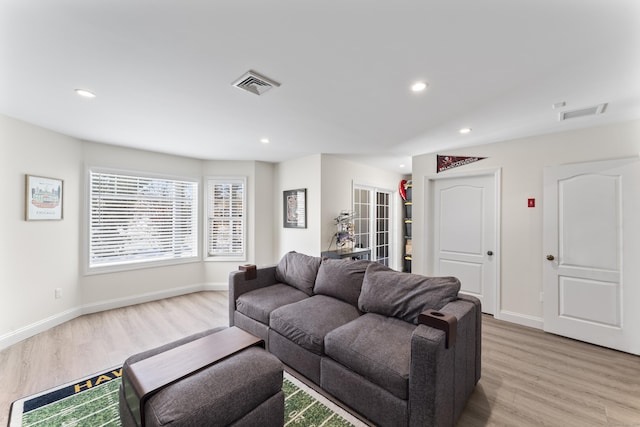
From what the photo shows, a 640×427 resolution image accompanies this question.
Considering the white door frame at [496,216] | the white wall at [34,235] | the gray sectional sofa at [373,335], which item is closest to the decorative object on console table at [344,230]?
the white door frame at [496,216]

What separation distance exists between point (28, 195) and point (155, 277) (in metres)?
1.89

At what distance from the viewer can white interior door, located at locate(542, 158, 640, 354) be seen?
268cm

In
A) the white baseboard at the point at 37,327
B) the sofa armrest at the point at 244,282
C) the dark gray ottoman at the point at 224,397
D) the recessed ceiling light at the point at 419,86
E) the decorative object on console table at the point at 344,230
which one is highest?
the recessed ceiling light at the point at 419,86

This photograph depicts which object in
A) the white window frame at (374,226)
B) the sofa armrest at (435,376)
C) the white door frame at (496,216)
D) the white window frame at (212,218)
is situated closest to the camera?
the sofa armrest at (435,376)

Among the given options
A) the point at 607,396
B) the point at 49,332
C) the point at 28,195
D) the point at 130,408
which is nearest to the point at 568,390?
the point at 607,396

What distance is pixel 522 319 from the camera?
3303 millimetres

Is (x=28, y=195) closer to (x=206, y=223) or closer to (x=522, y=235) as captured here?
(x=206, y=223)

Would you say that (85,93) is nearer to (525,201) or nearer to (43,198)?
(43,198)

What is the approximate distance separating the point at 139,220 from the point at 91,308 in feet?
4.41

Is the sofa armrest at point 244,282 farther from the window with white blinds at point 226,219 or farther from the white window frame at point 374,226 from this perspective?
the white window frame at point 374,226

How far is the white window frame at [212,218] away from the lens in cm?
482

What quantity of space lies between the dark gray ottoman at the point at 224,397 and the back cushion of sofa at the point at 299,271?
128 cm

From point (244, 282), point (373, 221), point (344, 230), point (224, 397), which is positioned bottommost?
point (224, 397)

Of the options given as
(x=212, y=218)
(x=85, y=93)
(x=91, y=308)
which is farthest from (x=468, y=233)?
(x=91, y=308)
